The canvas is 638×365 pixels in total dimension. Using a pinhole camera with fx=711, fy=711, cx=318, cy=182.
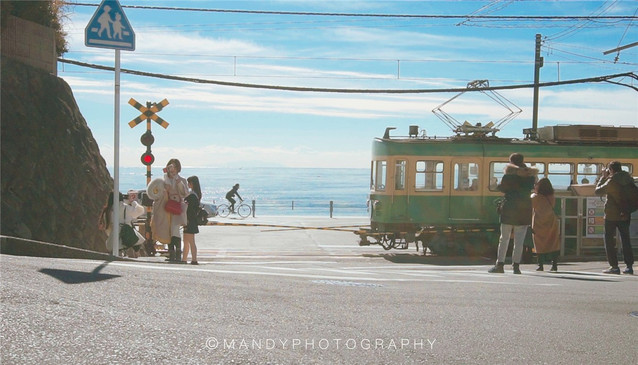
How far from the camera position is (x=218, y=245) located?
2166cm

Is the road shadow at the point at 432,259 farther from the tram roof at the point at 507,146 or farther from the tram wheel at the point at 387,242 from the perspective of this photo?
the tram roof at the point at 507,146

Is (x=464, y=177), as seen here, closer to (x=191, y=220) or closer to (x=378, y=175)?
(x=378, y=175)

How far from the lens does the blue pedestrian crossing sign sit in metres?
10.5

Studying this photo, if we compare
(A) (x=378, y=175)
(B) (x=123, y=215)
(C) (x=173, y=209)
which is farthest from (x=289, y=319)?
(A) (x=378, y=175)

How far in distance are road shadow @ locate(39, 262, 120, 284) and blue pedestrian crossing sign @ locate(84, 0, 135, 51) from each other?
443 cm

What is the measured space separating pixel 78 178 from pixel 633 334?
1193 centimetres

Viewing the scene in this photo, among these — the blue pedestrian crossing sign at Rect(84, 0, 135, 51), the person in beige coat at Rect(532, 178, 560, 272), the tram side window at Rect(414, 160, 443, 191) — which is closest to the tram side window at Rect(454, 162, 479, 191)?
the tram side window at Rect(414, 160, 443, 191)

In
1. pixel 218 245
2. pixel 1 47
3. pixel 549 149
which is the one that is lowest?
pixel 218 245

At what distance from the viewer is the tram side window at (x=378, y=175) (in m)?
19.7

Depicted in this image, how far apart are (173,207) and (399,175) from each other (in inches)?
345

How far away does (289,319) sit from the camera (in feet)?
19.1

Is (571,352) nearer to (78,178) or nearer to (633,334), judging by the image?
(633,334)

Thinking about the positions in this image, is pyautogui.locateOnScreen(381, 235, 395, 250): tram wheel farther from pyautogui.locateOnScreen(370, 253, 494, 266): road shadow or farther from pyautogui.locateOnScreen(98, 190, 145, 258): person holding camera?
pyautogui.locateOnScreen(98, 190, 145, 258): person holding camera

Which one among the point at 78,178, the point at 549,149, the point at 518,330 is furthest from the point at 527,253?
the point at 518,330
